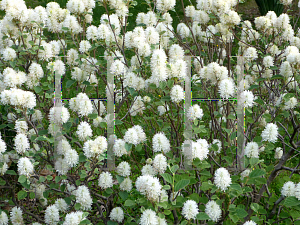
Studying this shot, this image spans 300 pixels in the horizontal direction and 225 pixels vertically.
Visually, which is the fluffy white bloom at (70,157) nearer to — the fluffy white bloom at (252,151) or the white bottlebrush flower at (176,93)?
the white bottlebrush flower at (176,93)

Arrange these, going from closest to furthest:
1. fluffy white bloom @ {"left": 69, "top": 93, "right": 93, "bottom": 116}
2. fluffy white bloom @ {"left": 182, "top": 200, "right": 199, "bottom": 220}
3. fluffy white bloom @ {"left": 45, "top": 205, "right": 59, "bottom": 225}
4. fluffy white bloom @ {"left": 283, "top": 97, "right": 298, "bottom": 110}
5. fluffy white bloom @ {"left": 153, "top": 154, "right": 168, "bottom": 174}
Answer: fluffy white bloom @ {"left": 182, "top": 200, "right": 199, "bottom": 220}, fluffy white bloom @ {"left": 153, "top": 154, "right": 168, "bottom": 174}, fluffy white bloom @ {"left": 69, "top": 93, "right": 93, "bottom": 116}, fluffy white bloom @ {"left": 45, "top": 205, "right": 59, "bottom": 225}, fluffy white bloom @ {"left": 283, "top": 97, "right": 298, "bottom": 110}

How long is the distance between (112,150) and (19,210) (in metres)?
0.76

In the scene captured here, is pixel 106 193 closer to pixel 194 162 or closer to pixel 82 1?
pixel 194 162

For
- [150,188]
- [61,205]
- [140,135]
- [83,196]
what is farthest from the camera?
[61,205]

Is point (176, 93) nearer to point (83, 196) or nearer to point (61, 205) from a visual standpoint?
point (83, 196)

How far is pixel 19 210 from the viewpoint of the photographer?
2.35 m

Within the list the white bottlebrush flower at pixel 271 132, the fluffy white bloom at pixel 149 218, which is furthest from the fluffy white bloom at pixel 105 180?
the white bottlebrush flower at pixel 271 132

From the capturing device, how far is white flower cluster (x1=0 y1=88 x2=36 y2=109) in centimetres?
196

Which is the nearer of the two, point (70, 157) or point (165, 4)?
point (70, 157)

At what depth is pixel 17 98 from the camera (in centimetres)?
196

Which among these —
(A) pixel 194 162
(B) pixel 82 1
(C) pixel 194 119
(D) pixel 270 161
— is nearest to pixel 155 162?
(A) pixel 194 162

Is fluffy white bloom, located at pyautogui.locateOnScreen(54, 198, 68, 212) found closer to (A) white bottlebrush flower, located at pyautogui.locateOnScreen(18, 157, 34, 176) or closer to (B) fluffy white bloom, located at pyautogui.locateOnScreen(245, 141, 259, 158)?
(A) white bottlebrush flower, located at pyautogui.locateOnScreen(18, 157, 34, 176)

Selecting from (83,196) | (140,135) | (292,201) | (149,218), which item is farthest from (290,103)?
(83,196)

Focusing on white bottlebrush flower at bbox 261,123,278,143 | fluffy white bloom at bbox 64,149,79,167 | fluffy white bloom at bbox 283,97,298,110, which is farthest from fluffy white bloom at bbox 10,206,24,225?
fluffy white bloom at bbox 283,97,298,110
